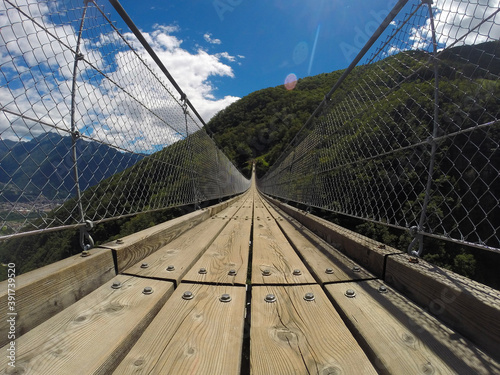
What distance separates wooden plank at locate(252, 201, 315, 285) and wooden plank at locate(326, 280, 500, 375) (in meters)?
0.24

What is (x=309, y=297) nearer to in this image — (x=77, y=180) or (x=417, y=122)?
(x=77, y=180)

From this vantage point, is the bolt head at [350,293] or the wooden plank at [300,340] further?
the bolt head at [350,293]

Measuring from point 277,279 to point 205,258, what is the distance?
477 mm

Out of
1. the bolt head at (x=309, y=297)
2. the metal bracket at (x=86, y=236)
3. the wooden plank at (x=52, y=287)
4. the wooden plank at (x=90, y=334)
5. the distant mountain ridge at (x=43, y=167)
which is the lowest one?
the bolt head at (x=309, y=297)

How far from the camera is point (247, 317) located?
986 millimetres

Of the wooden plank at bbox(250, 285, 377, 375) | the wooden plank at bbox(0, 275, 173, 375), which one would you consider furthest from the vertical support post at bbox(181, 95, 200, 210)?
the wooden plank at bbox(250, 285, 377, 375)

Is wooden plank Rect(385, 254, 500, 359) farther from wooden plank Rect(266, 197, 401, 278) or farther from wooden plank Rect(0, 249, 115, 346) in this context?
wooden plank Rect(0, 249, 115, 346)

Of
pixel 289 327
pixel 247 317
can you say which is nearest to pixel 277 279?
pixel 247 317

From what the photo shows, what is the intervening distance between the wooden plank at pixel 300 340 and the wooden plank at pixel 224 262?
0.22 metres

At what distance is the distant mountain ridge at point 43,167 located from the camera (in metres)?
0.95

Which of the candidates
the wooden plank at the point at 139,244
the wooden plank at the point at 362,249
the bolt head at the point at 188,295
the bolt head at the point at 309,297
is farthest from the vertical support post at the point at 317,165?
the bolt head at the point at 188,295

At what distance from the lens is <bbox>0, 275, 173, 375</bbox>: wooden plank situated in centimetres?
64

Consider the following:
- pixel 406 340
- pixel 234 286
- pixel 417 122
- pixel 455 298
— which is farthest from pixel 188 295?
pixel 417 122

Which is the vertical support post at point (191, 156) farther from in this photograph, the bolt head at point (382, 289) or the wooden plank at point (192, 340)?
the bolt head at point (382, 289)
